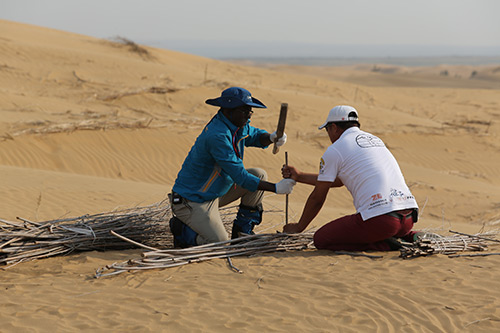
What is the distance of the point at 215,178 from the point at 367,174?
131cm

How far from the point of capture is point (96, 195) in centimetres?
780

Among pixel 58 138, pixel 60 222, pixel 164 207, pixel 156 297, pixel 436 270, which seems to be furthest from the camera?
pixel 58 138

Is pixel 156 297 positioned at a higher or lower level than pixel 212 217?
lower

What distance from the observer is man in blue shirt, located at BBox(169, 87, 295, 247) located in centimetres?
447

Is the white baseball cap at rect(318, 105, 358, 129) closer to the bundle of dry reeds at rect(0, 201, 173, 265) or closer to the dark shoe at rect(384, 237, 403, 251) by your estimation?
the dark shoe at rect(384, 237, 403, 251)

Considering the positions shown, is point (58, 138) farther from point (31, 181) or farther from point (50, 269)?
point (50, 269)

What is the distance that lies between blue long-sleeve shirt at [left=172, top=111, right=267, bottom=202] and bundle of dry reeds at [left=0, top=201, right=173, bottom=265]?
70cm

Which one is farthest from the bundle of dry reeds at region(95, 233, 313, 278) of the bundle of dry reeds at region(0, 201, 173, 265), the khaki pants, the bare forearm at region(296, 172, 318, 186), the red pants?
the bundle of dry reeds at region(0, 201, 173, 265)

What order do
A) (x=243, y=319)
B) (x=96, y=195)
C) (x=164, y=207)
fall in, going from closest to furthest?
(x=243, y=319), (x=164, y=207), (x=96, y=195)

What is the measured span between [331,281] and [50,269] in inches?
88.0

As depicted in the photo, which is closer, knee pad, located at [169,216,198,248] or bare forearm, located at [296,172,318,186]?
bare forearm, located at [296,172,318,186]

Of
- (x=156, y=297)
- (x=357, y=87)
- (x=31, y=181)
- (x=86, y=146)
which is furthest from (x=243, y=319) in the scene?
(x=357, y=87)

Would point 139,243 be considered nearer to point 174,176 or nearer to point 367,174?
point 367,174

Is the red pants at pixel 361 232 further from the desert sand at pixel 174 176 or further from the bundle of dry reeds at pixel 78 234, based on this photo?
the bundle of dry reeds at pixel 78 234
